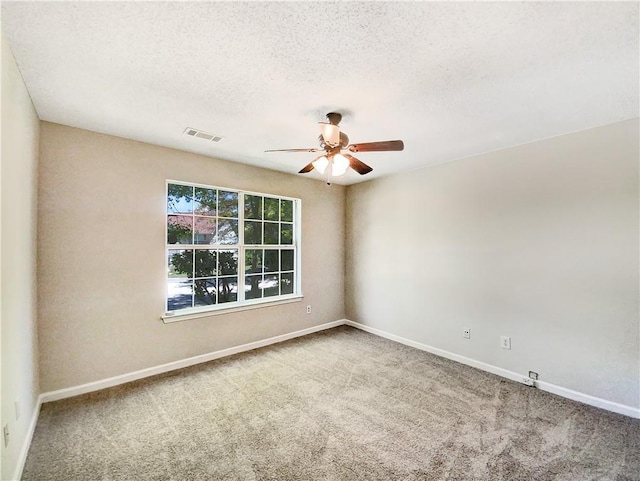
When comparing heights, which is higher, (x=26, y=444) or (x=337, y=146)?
(x=337, y=146)

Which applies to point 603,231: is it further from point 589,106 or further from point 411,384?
point 411,384

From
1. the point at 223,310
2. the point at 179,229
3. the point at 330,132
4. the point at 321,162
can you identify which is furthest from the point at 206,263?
the point at 330,132

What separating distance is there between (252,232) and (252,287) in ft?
2.53

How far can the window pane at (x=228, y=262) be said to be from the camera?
3.81 metres

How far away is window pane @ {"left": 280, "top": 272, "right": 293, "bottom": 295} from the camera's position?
449 cm

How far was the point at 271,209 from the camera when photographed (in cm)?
437

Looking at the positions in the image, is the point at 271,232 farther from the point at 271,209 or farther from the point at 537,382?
the point at 537,382

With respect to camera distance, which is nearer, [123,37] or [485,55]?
[123,37]

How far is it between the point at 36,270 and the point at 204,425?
1.95 meters

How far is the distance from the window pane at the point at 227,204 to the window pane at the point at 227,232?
0.09 meters

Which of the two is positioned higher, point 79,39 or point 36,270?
point 79,39

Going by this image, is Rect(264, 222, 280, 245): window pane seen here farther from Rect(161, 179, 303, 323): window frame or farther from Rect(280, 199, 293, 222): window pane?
Rect(280, 199, 293, 222): window pane

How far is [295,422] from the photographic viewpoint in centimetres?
234

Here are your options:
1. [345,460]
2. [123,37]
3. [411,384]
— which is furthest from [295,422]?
[123,37]
